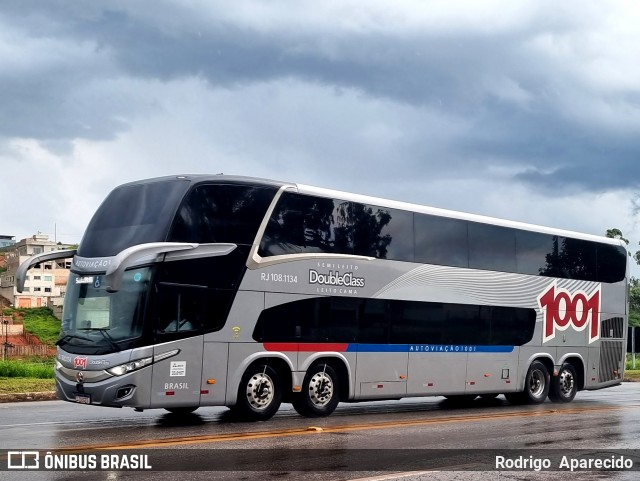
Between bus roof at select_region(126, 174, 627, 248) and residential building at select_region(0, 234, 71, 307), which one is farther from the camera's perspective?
residential building at select_region(0, 234, 71, 307)

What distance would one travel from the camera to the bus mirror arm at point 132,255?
14.1 metres

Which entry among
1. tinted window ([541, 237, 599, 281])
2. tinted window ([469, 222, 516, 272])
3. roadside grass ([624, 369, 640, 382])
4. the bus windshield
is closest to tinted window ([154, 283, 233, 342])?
the bus windshield

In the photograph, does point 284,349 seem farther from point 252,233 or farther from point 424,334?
point 424,334

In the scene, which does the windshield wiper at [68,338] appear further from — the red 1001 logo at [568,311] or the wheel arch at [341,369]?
the red 1001 logo at [568,311]

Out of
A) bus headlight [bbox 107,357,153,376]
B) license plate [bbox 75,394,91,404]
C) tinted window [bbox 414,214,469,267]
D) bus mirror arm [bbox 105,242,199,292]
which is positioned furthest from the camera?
tinted window [bbox 414,214,469,267]

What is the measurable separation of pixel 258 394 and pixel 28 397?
7750mm

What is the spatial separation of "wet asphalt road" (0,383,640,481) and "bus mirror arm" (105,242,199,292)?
7.63 ft

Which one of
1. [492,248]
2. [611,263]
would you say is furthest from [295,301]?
[611,263]

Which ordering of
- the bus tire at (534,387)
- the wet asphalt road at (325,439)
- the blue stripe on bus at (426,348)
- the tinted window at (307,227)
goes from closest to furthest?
1. the wet asphalt road at (325,439)
2. the tinted window at (307,227)
3. the blue stripe on bus at (426,348)
4. the bus tire at (534,387)

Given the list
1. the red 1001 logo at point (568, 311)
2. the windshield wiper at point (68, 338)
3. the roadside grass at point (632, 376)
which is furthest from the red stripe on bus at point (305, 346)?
the roadside grass at point (632, 376)

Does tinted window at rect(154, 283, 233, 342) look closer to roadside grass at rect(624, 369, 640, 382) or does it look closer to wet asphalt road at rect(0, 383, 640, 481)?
wet asphalt road at rect(0, 383, 640, 481)

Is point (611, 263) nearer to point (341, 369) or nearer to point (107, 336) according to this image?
point (341, 369)

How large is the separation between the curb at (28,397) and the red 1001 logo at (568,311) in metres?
12.0

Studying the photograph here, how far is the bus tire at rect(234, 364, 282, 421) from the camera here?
52.1 feet
